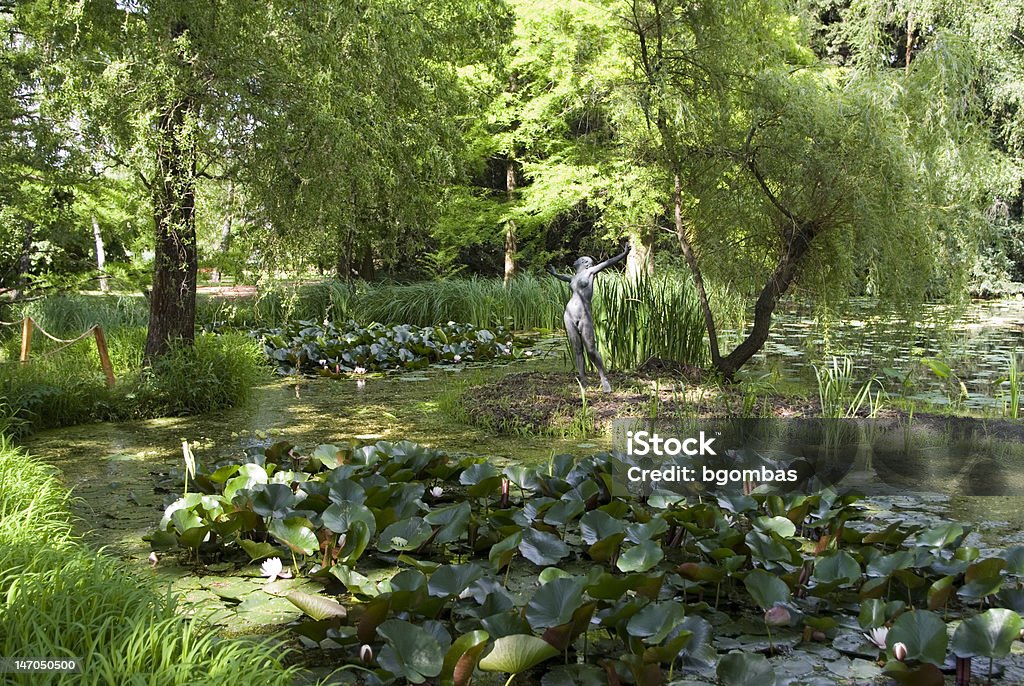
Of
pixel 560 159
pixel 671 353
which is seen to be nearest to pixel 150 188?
pixel 671 353

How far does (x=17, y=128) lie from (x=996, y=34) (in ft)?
53.9

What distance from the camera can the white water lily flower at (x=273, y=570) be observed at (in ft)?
10.1

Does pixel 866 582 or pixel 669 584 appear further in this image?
pixel 669 584

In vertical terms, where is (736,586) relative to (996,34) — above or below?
below

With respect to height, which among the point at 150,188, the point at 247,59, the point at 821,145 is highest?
the point at 247,59

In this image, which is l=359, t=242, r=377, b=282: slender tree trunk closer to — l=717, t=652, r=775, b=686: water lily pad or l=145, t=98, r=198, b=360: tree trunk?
l=145, t=98, r=198, b=360: tree trunk

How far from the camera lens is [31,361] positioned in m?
7.05

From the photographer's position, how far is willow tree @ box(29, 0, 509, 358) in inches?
229

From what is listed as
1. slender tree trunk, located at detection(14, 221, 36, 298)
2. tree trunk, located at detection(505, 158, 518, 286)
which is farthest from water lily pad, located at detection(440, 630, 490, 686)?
tree trunk, located at detection(505, 158, 518, 286)

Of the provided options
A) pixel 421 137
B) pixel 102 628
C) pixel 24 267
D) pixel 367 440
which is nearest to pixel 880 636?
pixel 102 628

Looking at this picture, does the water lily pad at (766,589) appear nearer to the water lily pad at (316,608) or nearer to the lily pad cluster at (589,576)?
the lily pad cluster at (589,576)

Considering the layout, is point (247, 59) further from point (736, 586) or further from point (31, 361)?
point (736, 586)

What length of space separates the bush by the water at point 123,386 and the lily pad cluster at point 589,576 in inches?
126

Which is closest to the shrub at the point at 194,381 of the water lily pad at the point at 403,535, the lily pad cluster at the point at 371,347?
the lily pad cluster at the point at 371,347
